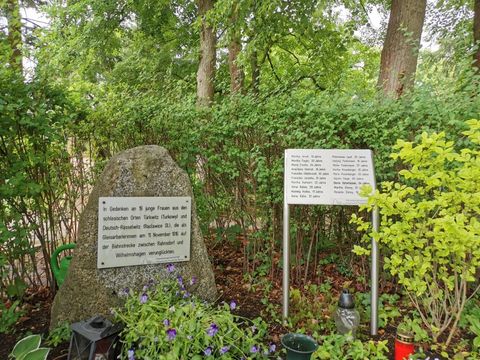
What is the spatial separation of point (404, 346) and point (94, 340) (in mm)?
2057

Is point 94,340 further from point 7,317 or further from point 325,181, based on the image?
point 325,181

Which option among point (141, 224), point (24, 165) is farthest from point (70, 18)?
point (141, 224)

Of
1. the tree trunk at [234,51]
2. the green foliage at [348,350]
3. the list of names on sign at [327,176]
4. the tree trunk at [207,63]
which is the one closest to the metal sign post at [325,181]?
the list of names on sign at [327,176]

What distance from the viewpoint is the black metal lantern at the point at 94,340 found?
219 cm

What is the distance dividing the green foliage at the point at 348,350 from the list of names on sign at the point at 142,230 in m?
1.37

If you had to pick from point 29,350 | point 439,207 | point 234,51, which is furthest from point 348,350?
point 234,51

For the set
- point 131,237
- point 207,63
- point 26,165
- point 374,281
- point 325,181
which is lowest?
point 374,281

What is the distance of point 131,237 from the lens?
3008 mm

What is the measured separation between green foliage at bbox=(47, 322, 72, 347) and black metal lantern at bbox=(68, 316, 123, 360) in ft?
1.68

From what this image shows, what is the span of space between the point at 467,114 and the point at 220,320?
2.60m

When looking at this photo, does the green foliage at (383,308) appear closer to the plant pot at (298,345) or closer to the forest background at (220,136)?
the forest background at (220,136)

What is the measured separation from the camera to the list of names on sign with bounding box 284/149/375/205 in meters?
2.94

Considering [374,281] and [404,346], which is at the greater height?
[374,281]

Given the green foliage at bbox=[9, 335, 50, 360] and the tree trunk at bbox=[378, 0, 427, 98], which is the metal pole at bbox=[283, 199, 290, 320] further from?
the tree trunk at bbox=[378, 0, 427, 98]
